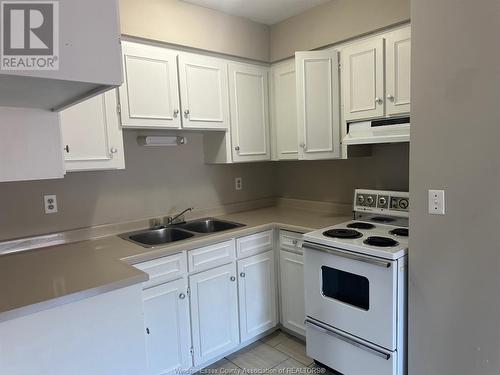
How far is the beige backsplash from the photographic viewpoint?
2088 mm

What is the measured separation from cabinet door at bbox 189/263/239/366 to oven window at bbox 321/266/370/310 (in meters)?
0.65

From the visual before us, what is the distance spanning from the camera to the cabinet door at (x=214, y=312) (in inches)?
85.0

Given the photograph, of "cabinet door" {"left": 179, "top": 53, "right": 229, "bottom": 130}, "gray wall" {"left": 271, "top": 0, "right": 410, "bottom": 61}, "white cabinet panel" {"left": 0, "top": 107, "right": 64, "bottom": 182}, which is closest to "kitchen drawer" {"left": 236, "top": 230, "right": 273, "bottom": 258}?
"cabinet door" {"left": 179, "top": 53, "right": 229, "bottom": 130}

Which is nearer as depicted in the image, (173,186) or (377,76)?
(377,76)

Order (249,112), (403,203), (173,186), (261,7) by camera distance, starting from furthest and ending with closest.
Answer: (249,112) → (173,186) → (261,7) → (403,203)

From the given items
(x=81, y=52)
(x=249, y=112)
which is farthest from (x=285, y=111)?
(x=81, y=52)

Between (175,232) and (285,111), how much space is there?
136cm

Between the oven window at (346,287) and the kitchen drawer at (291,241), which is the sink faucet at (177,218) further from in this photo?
the oven window at (346,287)

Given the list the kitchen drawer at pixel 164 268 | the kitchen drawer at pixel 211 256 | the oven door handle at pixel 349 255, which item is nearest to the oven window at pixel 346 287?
the oven door handle at pixel 349 255

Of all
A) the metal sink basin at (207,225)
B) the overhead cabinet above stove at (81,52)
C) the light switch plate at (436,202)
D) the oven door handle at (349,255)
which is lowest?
the oven door handle at (349,255)

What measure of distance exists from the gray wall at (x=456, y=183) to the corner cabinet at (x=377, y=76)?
478 mm

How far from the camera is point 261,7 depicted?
2582 millimetres

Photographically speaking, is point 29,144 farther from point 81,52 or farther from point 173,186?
point 173,186

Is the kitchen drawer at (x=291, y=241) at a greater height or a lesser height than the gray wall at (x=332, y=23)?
lesser
